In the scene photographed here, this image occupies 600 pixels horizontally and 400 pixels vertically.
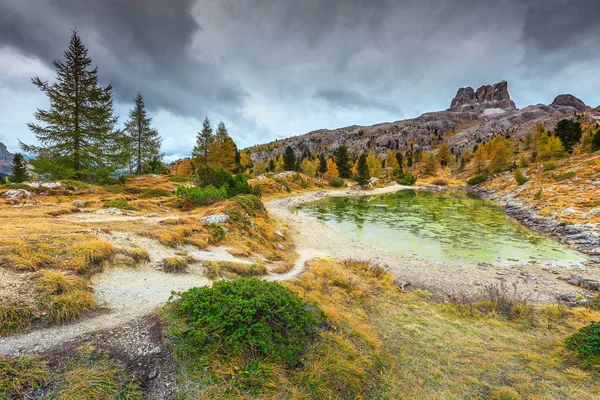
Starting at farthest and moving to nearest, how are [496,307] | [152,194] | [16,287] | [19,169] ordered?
[19,169]
[152,194]
[496,307]
[16,287]

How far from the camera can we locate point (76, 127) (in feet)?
89.4

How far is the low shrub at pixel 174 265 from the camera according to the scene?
9648 millimetres

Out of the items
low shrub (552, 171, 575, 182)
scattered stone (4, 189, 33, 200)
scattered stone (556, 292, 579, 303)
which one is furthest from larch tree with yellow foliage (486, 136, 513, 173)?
scattered stone (4, 189, 33, 200)

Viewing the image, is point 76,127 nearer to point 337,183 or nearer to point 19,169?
point 19,169

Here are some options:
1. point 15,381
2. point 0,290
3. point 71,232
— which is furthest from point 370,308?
point 71,232

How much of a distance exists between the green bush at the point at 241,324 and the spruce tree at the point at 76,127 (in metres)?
30.5

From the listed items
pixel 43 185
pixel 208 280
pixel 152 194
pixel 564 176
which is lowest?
pixel 208 280

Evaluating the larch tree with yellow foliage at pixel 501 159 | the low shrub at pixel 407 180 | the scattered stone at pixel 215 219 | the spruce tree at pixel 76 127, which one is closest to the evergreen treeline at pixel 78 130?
the spruce tree at pixel 76 127

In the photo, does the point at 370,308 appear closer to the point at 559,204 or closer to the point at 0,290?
the point at 0,290

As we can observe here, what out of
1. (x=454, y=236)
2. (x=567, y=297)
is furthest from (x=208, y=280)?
(x=454, y=236)

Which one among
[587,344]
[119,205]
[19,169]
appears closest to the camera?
[587,344]

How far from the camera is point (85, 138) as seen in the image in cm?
2762

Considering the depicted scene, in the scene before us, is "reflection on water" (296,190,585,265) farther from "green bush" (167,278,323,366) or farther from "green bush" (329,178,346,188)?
"green bush" (329,178,346,188)

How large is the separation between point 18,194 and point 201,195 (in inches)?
486
